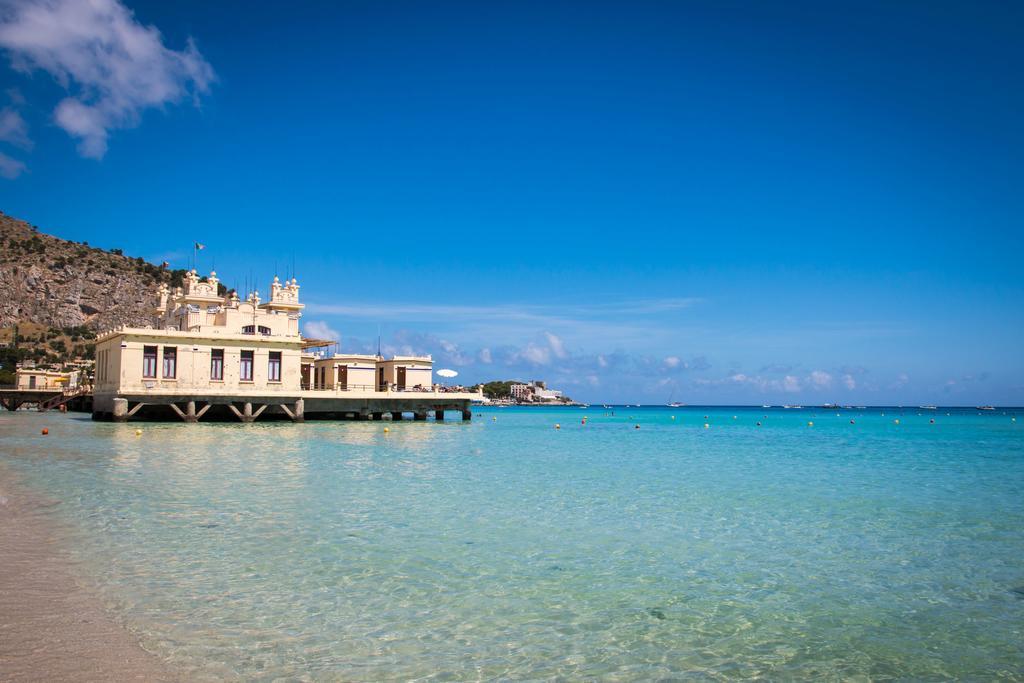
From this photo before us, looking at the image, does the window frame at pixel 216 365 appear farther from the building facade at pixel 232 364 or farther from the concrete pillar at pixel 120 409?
the concrete pillar at pixel 120 409

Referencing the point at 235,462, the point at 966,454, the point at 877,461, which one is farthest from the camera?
the point at 966,454

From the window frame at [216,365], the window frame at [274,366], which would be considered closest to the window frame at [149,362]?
the window frame at [216,365]

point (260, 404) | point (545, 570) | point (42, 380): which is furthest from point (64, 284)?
point (545, 570)

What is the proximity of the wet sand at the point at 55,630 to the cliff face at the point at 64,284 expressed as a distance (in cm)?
12045

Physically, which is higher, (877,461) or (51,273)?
(51,273)

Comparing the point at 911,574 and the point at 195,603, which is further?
the point at 911,574

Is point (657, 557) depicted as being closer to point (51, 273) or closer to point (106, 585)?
point (106, 585)

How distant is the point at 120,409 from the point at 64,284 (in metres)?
94.6

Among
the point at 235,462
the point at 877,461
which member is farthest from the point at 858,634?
the point at 877,461

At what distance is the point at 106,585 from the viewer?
30.0 feet

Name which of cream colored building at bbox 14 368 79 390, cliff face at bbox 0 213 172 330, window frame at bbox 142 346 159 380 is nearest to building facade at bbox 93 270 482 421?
window frame at bbox 142 346 159 380

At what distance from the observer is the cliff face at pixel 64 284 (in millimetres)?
117062

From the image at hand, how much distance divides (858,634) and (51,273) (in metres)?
139

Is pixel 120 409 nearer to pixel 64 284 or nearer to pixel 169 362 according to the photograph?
pixel 169 362
